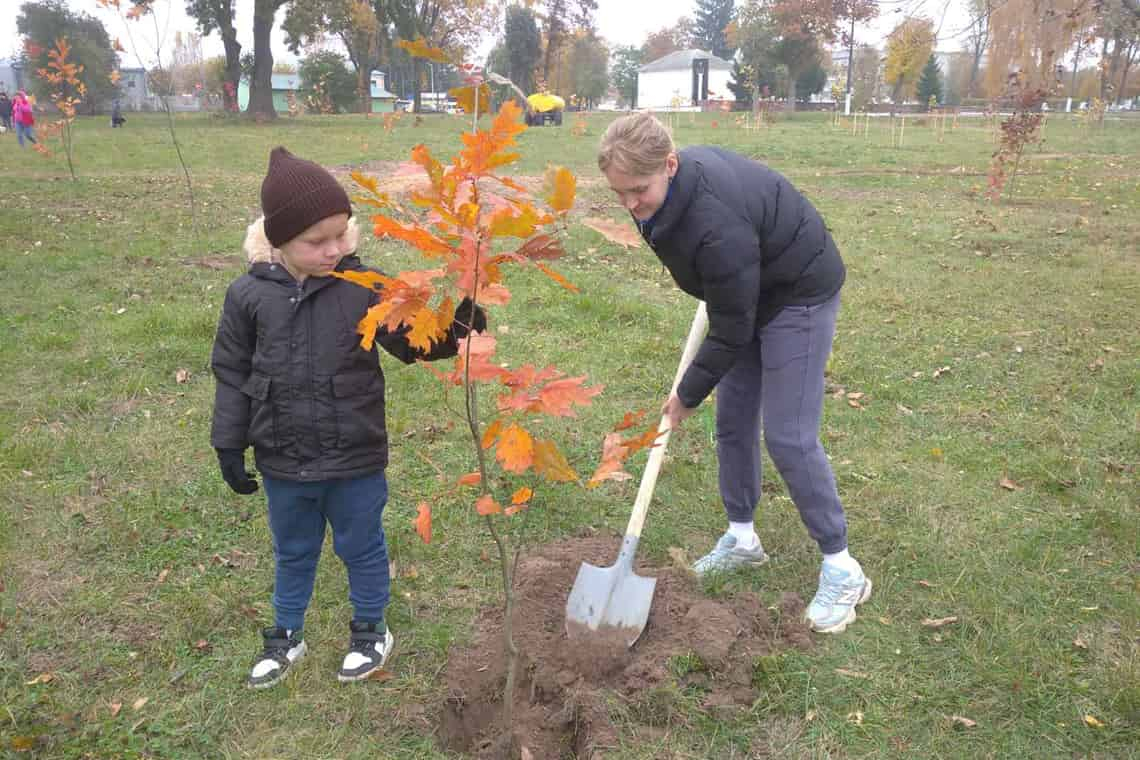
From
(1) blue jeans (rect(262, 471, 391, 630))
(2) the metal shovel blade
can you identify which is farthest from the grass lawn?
(2) the metal shovel blade

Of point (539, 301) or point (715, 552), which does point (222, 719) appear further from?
point (539, 301)

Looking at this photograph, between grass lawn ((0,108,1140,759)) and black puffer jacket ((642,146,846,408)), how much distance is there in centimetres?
104

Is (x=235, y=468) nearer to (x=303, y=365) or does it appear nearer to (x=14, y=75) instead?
(x=303, y=365)

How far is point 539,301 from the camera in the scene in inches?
253

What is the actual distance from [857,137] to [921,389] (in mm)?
20641

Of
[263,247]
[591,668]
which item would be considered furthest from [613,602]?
[263,247]

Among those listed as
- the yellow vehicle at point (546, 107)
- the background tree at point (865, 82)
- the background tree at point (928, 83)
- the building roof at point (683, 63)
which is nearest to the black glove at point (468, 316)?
the yellow vehicle at point (546, 107)

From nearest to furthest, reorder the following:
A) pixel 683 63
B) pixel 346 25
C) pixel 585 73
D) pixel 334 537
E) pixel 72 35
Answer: pixel 334 537 < pixel 72 35 < pixel 346 25 < pixel 585 73 < pixel 683 63

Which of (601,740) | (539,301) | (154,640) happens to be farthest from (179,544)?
(539,301)

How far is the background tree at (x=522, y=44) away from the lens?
4322 centimetres

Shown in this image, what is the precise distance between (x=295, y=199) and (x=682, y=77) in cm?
6837

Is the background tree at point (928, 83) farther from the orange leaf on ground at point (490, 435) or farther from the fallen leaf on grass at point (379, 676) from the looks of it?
the orange leaf on ground at point (490, 435)

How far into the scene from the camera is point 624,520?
3527 millimetres

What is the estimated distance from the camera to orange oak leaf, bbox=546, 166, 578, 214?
1.55m
